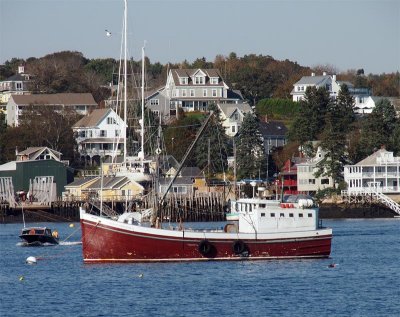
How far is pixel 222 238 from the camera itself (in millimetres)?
71312

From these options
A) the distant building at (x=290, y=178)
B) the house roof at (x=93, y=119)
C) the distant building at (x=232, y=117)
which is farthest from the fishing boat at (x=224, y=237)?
the distant building at (x=232, y=117)

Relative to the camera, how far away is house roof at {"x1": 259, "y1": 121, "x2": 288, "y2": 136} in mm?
168262

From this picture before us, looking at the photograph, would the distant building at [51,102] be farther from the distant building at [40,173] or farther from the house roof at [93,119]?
the distant building at [40,173]

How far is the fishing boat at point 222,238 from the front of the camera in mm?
70500

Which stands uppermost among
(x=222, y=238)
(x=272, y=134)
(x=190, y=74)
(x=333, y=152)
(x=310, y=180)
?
(x=190, y=74)

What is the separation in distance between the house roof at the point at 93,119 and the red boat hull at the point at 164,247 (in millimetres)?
94786

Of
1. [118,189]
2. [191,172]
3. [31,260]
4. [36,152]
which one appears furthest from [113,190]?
[31,260]

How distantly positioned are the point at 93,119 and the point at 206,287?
107 metres

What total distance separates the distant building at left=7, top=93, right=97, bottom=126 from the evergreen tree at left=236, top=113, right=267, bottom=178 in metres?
29.1

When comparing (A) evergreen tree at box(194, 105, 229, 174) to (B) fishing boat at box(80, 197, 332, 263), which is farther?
(A) evergreen tree at box(194, 105, 229, 174)

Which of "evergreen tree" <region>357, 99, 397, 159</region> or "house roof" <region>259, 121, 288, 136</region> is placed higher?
"house roof" <region>259, 121, 288, 136</region>

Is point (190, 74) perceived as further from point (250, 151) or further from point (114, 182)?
point (114, 182)

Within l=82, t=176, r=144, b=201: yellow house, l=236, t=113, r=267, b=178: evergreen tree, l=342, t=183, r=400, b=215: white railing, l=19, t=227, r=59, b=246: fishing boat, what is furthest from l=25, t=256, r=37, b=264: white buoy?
l=236, t=113, r=267, b=178: evergreen tree

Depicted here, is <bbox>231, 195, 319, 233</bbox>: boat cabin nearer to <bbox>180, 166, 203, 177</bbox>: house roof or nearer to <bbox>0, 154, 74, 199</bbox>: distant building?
<bbox>180, 166, 203, 177</bbox>: house roof
